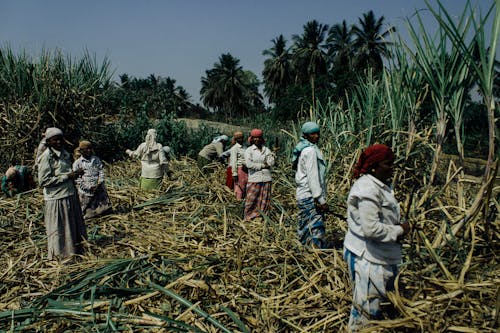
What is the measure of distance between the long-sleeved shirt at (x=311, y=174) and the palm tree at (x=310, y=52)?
34.2 metres

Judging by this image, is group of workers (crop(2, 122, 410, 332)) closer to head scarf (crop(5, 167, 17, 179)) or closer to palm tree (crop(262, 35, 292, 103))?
head scarf (crop(5, 167, 17, 179))

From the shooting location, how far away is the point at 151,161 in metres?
6.16

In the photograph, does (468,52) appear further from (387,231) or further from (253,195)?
(253,195)

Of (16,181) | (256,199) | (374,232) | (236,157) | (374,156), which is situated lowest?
(256,199)

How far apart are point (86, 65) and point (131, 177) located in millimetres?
3274

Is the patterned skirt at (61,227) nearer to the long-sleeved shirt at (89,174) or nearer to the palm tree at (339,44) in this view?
the long-sleeved shirt at (89,174)

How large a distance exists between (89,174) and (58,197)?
117 centimetres

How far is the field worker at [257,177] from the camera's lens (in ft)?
15.6

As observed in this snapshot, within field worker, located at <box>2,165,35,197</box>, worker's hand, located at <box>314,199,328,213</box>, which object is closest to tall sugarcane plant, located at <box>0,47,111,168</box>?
field worker, located at <box>2,165,35,197</box>

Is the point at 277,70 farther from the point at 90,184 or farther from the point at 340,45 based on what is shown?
the point at 90,184

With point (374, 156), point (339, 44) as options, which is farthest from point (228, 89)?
point (374, 156)

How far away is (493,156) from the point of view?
248cm

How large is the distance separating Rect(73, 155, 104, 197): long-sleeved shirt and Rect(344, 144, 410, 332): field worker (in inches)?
154

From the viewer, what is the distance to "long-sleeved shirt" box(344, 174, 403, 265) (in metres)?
1.99
